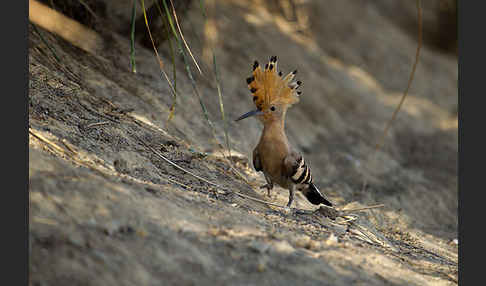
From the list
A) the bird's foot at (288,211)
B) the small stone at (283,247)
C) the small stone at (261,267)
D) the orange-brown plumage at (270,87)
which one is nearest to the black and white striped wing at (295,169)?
the bird's foot at (288,211)

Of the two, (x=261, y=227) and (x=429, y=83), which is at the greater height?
(x=429, y=83)

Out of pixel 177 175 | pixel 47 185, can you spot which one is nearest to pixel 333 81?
pixel 177 175

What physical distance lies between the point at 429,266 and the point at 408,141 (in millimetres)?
4851

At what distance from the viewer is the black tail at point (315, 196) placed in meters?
4.25

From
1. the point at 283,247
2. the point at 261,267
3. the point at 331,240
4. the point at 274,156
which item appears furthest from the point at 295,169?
the point at 261,267

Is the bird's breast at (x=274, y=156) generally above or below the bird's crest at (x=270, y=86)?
below

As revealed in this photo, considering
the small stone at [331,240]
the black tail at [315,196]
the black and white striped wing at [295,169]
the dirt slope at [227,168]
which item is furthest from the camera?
the black tail at [315,196]

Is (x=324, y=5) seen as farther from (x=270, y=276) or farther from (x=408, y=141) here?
(x=270, y=276)

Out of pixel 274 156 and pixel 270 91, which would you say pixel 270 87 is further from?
pixel 274 156

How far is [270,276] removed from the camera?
7.88 feet

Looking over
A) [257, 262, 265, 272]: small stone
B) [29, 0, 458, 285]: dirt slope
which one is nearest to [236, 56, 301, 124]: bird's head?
[29, 0, 458, 285]: dirt slope

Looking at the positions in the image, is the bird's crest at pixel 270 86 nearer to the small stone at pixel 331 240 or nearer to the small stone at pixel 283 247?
the small stone at pixel 331 240

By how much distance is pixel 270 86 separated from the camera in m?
3.84

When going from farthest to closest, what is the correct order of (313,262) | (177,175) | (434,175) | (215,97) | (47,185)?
(434,175) < (215,97) < (177,175) < (313,262) < (47,185)
